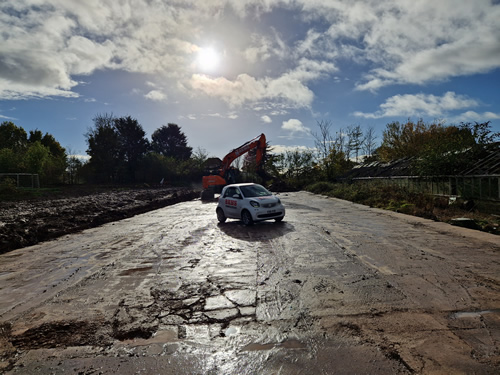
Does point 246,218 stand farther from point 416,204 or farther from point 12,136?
point 12,136

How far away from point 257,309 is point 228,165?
96.1 feet

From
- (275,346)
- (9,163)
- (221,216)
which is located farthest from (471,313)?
(9,163)

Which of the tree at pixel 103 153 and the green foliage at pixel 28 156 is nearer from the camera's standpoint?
the green foliage at pixel 28 156

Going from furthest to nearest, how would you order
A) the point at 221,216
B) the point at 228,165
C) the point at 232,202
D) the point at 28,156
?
the point at 28,156
the point at 228,165
the point at 221,216
the point at 232,202

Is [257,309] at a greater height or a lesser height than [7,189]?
lesser

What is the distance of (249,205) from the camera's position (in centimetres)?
1301

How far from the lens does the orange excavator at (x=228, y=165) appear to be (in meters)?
31.8

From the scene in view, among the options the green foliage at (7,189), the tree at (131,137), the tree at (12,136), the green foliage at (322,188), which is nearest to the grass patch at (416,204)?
the green foliage at (322,188)

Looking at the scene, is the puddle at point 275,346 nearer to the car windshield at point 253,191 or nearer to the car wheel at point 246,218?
the car wheel at point 246,218

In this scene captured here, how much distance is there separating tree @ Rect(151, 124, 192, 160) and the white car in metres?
66.3

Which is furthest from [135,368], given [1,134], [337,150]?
[1,134]

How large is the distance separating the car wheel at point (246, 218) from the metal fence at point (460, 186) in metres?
10.1

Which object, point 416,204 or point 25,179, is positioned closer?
point 416,204

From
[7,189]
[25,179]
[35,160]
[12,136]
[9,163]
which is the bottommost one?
[7,189]
